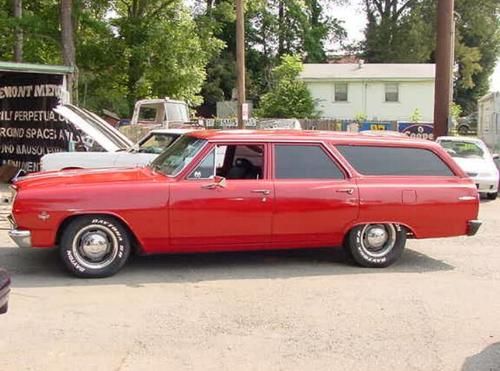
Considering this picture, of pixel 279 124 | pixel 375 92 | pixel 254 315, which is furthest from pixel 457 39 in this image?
pixel 254 315

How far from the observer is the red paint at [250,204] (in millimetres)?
6949

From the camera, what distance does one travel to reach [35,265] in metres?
7.62

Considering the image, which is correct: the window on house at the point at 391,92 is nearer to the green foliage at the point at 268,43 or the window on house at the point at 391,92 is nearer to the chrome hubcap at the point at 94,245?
the green foliage at the point at 268,43

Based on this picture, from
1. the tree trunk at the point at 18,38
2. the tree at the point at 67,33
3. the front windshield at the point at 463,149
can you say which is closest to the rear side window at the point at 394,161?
the front windshield at the point at 463,149

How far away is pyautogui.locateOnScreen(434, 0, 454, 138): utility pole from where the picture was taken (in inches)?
730

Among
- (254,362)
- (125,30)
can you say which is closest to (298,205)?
(254,362)

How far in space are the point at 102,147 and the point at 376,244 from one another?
672cm

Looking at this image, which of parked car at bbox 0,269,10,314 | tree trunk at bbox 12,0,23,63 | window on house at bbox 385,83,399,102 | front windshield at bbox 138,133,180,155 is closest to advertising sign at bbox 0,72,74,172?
front windshield at bbox 138,133,180,155

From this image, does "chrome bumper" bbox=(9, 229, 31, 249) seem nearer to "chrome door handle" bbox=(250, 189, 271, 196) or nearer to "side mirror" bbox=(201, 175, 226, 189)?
"side mirror" bbox=(201, 175, 226, 189)

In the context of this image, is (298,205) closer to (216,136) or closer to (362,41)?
(216,136)

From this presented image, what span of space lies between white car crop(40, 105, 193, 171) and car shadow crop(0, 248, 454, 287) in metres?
3.58

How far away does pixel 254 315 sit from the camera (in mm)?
5969

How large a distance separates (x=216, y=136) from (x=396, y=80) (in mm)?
38878

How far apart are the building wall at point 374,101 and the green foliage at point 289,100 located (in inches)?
90.8
